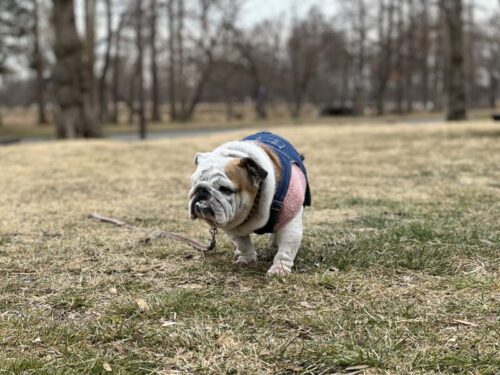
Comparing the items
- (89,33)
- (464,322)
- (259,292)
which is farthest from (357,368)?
(89,33)

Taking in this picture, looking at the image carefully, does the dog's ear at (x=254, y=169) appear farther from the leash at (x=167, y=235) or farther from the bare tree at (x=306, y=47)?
the bare tree at (x=306, y=47)

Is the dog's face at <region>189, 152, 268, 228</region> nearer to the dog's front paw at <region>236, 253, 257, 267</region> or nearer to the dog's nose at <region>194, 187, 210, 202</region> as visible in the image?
the dog's nose at <region>194, 187, 210, 202</region>

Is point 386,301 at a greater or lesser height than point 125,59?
lesser

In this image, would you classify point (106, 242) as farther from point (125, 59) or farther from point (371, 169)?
point (125, 59)

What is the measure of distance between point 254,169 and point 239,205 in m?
0.19

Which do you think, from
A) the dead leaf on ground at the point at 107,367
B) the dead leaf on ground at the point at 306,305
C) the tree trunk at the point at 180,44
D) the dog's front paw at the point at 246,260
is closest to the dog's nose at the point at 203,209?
the dead leaf on ground at the point at 306,305

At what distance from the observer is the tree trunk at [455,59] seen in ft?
59.9

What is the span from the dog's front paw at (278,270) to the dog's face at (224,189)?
0.37m

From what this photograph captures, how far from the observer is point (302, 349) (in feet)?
7.18

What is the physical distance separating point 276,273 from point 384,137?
1081 cm

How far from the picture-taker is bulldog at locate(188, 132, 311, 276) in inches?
109

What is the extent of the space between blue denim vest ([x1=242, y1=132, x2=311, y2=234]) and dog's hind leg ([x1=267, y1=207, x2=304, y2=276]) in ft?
0.26

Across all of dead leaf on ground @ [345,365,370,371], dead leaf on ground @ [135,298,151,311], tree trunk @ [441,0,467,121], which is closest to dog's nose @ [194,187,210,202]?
dead leaf on ground @ [135,298,151,311]

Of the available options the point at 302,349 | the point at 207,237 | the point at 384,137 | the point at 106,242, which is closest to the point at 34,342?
the point at 302,349
